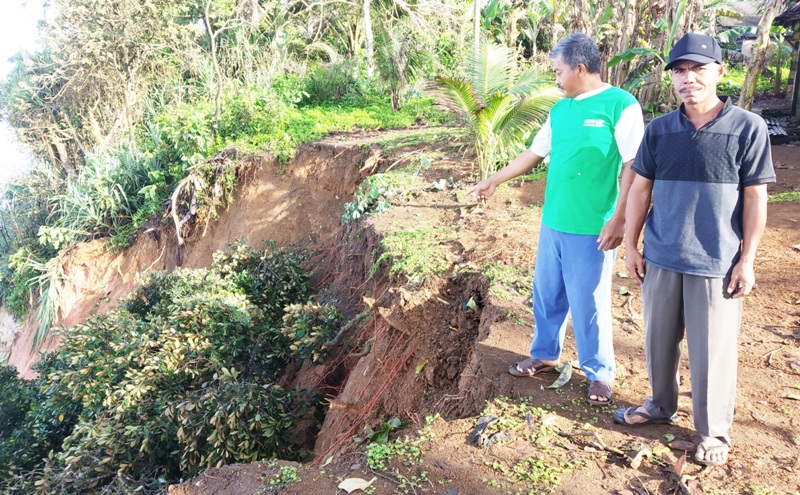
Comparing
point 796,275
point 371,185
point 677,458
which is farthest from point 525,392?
point 371,185

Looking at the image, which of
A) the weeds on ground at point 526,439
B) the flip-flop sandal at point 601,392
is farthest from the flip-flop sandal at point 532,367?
the flip-flop sandal at point 601,392

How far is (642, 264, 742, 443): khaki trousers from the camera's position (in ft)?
8.38

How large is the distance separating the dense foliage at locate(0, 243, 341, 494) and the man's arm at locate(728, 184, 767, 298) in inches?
136

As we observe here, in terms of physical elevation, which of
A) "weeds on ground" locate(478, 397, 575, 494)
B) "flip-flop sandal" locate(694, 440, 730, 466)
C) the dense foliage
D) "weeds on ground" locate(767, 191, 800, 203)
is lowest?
the dense foliage

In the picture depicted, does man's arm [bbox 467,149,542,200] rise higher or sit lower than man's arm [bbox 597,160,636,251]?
higher

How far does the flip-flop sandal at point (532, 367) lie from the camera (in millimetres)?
3422

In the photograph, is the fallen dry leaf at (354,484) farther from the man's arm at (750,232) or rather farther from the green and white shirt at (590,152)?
the man's arm at (750,232)

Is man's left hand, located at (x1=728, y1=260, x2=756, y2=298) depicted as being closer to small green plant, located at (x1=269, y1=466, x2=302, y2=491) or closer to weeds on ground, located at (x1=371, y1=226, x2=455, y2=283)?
small green plant, located at (x1=269, y1=466, x2=302, y2=491)

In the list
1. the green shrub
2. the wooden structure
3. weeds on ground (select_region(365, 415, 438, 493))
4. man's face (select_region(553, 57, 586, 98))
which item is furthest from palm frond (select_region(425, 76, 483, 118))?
the wooden structure

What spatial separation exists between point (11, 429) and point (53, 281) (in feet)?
15.4

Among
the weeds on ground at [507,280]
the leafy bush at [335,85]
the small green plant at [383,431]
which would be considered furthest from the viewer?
the leafy bush at [335,85]

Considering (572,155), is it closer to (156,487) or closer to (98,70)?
(156,487)

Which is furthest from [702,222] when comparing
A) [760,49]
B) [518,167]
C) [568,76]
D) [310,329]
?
[760,49]

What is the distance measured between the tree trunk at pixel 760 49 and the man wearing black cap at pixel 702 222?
6546mm
